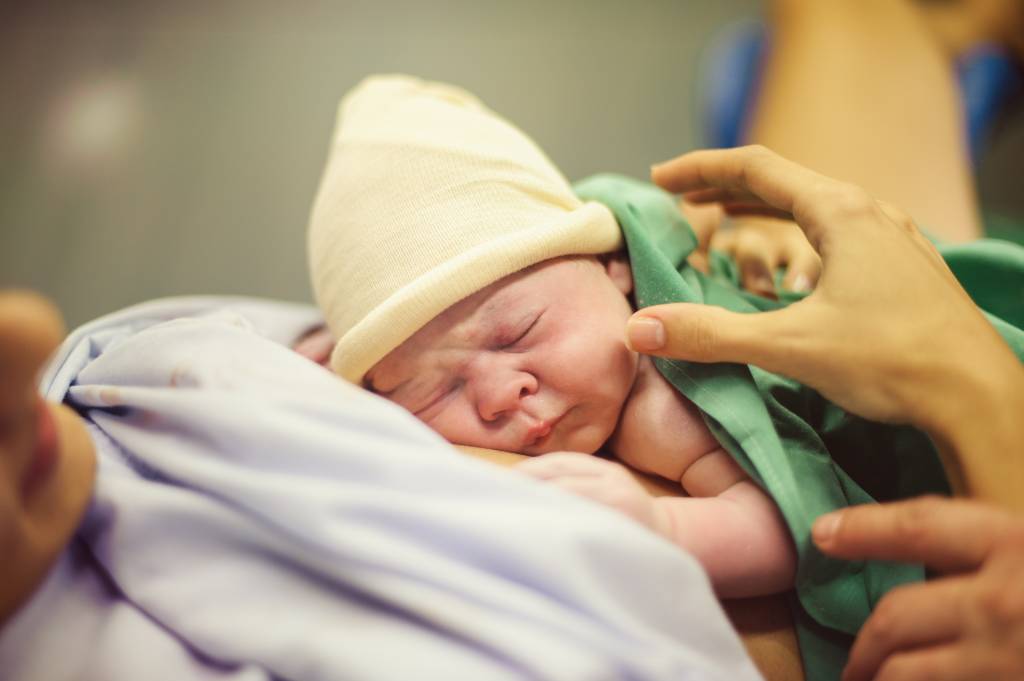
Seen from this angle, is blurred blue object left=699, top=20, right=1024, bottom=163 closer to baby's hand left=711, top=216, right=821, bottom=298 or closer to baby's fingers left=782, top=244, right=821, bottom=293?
baby's hand left=711, top=216, right=821, bottom=298

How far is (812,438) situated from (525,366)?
284 mm

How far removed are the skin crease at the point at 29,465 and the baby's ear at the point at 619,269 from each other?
53 cm

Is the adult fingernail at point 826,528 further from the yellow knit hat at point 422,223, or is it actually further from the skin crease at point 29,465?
the skin crease at point 29,465

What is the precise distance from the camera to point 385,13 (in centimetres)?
201

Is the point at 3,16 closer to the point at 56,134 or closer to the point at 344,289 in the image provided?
the point at 56,134

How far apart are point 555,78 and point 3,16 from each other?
4.76 ft

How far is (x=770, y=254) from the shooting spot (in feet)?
3.04

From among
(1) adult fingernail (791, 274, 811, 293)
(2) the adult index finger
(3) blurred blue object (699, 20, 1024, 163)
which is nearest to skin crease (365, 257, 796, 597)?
(2) the adult index finger

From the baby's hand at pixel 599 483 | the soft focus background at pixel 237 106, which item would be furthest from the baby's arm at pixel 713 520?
the soft focus background at pixel 237 106

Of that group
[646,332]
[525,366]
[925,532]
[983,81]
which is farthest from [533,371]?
[983,81]

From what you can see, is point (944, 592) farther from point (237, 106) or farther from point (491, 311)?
point (237, 106)

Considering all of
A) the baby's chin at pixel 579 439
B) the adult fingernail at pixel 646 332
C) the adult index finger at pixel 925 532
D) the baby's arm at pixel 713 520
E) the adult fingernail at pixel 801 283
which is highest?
the adult fingernail at pixel 646 332

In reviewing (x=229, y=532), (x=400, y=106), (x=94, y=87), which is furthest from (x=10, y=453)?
(x=94, y=87)

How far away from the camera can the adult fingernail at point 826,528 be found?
0.50 m
